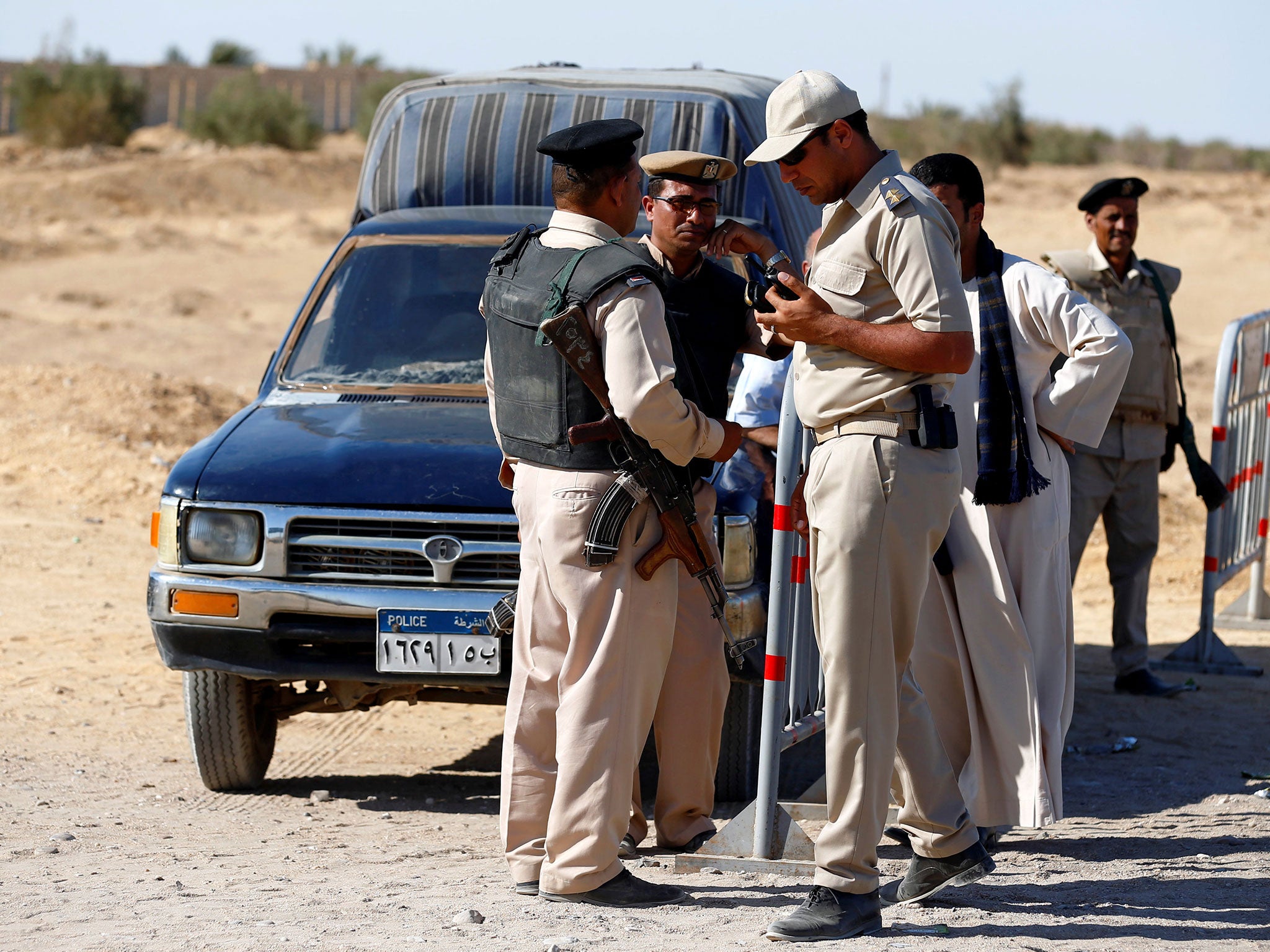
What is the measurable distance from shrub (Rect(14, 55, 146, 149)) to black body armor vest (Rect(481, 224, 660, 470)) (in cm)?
4333

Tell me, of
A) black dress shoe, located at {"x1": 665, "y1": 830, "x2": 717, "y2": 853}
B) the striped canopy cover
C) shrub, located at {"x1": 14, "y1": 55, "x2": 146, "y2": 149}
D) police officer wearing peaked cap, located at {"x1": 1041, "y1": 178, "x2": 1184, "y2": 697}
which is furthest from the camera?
shrub, located at {"x1": 14, "y1": 55, "x2": 146, "y2": 149}

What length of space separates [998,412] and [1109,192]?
2.93 meters

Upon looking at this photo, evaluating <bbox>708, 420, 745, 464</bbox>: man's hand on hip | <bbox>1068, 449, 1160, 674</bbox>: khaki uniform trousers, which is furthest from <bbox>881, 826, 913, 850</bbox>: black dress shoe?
<bbox>1068, 449, 1160, 674</bbox>: khaki uniform trousers

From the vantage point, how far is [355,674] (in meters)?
4.88

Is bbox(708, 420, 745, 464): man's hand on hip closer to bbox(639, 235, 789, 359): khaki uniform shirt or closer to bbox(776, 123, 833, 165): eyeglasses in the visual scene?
bbox(639, 235, 789, 359): khaki uniform shirt

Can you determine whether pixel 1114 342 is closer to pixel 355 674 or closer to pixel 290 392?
pixel 355 674

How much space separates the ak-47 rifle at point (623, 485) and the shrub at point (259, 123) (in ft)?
143

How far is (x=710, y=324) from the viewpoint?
14.0ft

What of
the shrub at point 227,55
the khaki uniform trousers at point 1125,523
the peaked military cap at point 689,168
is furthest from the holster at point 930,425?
the shrub at point 227,55

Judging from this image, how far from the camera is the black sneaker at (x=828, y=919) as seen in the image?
141 inches

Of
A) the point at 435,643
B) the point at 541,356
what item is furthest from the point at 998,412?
the point at 435,643

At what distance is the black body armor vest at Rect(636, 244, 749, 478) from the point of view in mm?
4246

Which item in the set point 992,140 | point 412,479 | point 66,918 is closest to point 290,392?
point 412,479

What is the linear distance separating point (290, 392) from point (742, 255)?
78.8 inches
